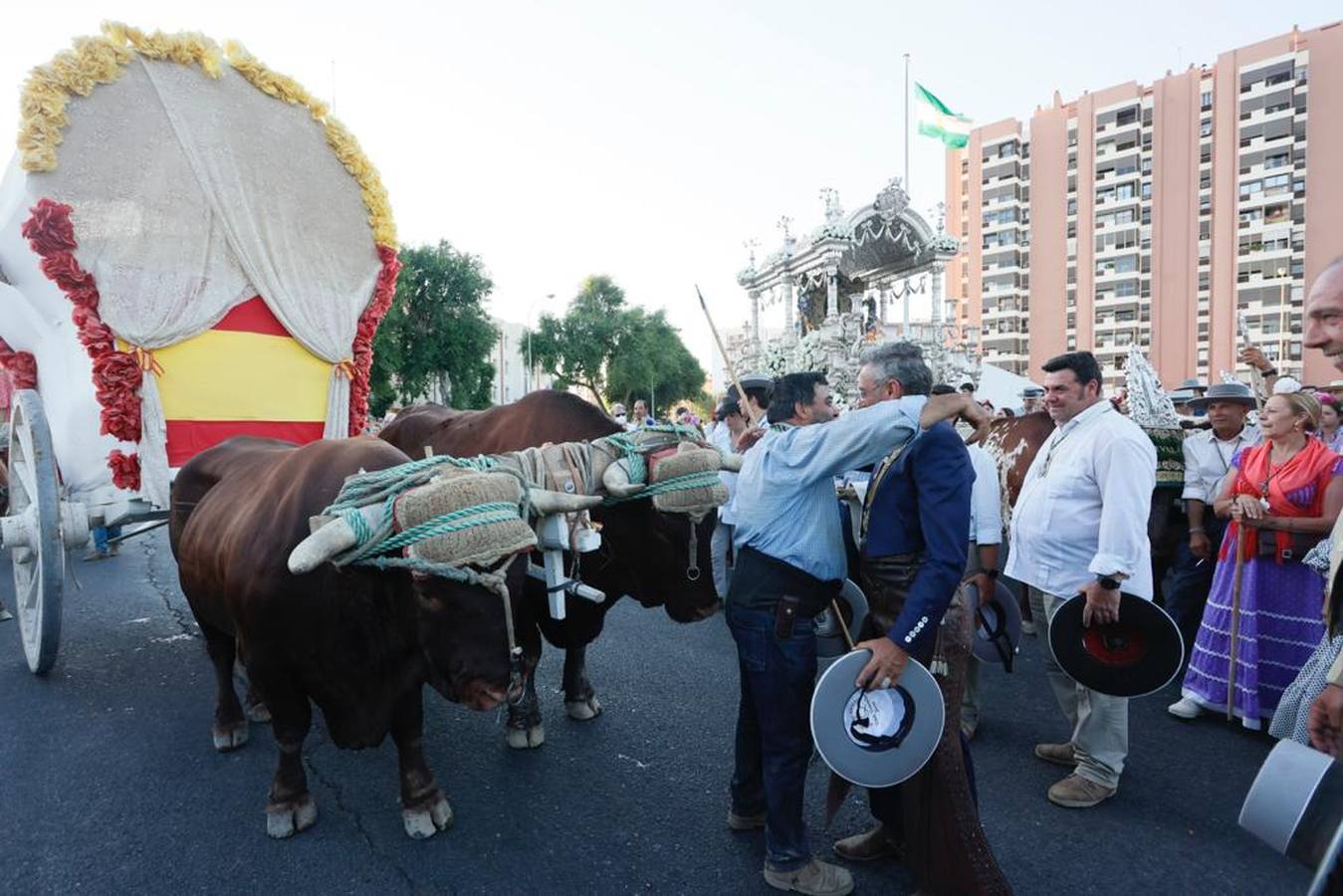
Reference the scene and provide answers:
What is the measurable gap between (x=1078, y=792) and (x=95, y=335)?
5.47 m

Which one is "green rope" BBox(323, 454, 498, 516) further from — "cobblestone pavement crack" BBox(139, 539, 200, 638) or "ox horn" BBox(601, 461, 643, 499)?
"cobblestone pavement crack" BBox(139, 539, 200, 638)

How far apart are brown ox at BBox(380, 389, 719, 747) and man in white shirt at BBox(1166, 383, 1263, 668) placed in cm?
367

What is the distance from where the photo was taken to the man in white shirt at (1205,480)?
194 inches

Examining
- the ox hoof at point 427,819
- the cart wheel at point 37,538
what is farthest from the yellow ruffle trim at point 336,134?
the ox hoof at point 427,819

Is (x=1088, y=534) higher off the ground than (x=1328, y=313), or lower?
lower

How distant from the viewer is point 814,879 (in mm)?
2600

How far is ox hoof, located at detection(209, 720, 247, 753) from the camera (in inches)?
149

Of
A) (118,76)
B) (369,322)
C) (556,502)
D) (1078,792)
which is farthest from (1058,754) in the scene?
(118,76)

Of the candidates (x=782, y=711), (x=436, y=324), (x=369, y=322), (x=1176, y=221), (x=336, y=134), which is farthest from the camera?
(x=1176, y=221)

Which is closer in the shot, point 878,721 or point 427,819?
point 878,721

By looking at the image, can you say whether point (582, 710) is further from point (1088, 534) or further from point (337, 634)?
point (1088, 534)

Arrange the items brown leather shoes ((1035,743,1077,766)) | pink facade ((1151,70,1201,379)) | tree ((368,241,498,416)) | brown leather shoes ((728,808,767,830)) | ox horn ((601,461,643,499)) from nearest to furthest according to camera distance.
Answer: brown leather shoes ((728,808,767,830))
ox horn ((601,461,643,499))
brown leather shoes ((1035,743,1077,766))
tree ((368,241,498,416))
pink facade ((1151,70,1201,379))

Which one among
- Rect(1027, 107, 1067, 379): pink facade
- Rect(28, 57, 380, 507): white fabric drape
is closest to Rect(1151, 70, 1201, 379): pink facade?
Rect(1027, 107, 1067, 379): pink facade

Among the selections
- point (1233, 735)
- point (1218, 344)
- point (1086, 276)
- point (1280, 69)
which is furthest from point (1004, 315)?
point (1233, 735)
